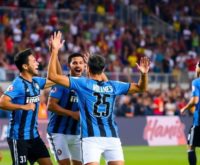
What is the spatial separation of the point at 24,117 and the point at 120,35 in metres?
22.2

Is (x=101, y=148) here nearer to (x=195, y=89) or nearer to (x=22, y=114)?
(x=22, y=114)

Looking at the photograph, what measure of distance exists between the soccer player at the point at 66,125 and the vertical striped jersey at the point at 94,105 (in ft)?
4.83

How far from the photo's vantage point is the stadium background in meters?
25.9

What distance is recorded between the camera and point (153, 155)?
21.1 meters

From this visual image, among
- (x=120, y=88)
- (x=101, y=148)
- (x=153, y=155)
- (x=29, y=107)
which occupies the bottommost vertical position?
(x=153, y=155)

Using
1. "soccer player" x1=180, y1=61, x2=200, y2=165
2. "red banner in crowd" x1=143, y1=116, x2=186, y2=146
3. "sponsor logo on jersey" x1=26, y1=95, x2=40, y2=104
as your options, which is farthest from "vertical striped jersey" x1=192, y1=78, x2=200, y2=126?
"red banner in crowd" x1=143, y1=116, x2=186, y2=146

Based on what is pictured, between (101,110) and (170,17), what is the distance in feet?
90.9

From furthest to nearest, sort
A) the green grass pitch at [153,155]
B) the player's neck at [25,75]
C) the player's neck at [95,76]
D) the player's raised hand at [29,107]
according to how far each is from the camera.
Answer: the green grass pitch at [153,155] < the player's neck at [25,75] < the player's raised hand at [29,107] < the player's neck at [95,76]

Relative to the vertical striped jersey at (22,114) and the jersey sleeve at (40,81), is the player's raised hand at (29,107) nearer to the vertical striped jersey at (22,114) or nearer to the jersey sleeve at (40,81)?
the vertical striped jersey at (22,114)

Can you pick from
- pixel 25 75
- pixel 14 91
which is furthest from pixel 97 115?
pixel 25 75

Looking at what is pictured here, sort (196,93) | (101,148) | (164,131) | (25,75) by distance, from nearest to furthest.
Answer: (101,148) → (25,75) → (196,93) → (164,131)

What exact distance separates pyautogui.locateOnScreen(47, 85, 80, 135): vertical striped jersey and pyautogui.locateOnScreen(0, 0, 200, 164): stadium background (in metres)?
10.8

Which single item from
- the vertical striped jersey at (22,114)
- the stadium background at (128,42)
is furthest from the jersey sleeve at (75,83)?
the stadium background at (128,42)

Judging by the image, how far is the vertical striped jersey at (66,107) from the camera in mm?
11711
